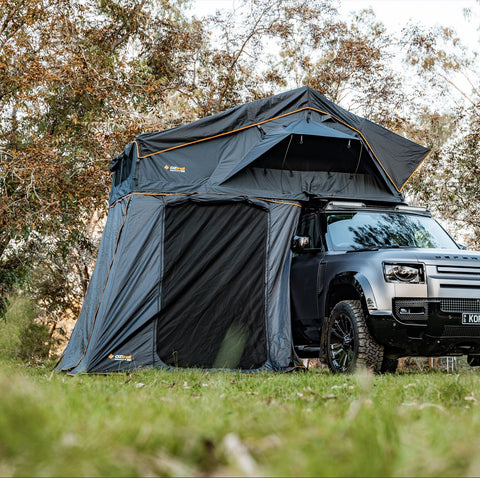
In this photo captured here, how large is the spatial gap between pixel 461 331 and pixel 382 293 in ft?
2.99

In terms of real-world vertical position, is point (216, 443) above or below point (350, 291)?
below

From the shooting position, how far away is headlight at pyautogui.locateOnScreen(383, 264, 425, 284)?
6.41 meters

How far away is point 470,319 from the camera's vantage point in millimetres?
6441

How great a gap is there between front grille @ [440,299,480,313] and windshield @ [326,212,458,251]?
1.17 metres

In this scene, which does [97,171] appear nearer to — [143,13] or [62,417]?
[143,13]

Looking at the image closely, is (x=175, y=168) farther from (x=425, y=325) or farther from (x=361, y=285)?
(x=425, y=325)

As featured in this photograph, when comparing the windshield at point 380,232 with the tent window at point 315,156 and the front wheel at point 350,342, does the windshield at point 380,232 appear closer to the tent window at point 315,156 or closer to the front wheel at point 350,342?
the front wheel at point 350,342

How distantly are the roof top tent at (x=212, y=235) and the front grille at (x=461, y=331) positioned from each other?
7.39 ft

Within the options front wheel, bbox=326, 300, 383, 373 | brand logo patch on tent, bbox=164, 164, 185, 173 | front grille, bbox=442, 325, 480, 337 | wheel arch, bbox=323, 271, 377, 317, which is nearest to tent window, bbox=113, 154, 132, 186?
brand logo patch on tent, bbox=164, 164, 185, 173

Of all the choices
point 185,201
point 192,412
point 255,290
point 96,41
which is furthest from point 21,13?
point 192,412

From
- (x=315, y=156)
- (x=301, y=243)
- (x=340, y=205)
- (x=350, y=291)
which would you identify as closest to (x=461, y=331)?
(x=350, y=291)

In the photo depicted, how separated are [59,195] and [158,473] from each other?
13.2 m

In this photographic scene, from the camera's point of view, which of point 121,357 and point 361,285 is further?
point 121,357

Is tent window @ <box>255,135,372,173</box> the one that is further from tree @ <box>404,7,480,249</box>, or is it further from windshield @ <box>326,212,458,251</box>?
tree @ <box>404,7,480,249</box>
